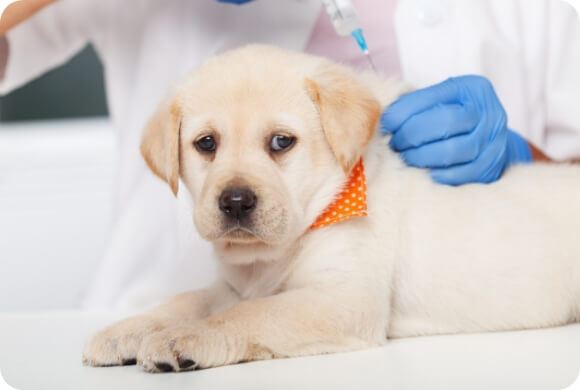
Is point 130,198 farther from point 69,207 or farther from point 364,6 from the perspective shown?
point 69,207

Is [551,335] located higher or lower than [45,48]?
lower

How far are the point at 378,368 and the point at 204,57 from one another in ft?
6.53

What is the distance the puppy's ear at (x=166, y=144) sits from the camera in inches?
86.0

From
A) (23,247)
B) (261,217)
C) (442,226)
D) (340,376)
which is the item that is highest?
(261,217)

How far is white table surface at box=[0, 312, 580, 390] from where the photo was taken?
59.7 inches

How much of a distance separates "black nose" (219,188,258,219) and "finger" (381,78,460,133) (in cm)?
73

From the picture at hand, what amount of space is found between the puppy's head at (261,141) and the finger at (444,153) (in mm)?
355

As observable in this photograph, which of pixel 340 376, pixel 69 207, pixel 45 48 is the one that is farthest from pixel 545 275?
pixel 69 207

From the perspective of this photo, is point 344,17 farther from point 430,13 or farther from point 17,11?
point 17,11

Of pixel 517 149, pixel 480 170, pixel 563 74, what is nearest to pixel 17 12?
pixel 480 170

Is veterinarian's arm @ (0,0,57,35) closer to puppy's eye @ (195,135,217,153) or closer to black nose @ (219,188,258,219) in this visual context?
puppy's eye @ (195,135,217,153)

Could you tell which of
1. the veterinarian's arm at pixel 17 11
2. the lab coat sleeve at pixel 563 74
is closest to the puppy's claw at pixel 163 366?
the veterinarian's arm at pixel 17 11

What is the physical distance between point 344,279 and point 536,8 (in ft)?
6.09

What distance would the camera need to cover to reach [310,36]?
3092 millimetres
